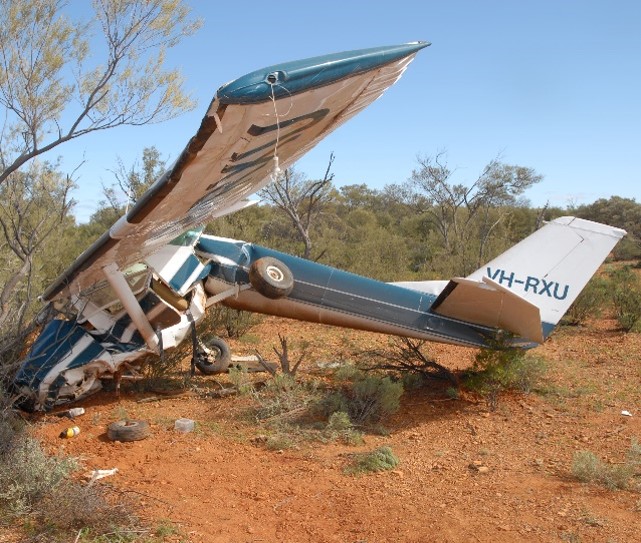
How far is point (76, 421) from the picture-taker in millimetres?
6465

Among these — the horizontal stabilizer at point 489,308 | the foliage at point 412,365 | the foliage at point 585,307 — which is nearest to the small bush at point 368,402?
the foliage at point 412,365

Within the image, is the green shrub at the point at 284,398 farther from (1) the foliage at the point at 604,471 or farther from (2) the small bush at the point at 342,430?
(1) the foliage at the point at 604,471

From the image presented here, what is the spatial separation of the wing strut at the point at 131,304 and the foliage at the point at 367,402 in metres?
2.19

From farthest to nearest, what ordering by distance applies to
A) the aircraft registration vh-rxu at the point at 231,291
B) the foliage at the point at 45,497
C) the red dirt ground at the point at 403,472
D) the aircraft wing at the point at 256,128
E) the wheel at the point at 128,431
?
the wheel at the point at 128,431 → the aircraft registration vh-rxu at the point at 231,291 → the red dirt ground at the point at 403,472 → the foliage at the point at 45,497 → the aircraft wing at the point at 256,128

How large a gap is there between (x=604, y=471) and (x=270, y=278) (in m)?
4.11

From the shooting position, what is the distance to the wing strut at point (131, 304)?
6.36 meters

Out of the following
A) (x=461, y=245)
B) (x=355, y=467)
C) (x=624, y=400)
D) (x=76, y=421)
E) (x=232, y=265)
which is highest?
(x=461, y=245)

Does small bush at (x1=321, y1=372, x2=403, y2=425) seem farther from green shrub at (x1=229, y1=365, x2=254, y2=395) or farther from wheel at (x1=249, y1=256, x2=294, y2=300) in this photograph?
wheel at (x1=249, y1=256, x2=294, y2=300)

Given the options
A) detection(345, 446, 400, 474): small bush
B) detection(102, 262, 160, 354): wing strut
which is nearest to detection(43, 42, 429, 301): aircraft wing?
detection(102, 262, 160, 354): wing strut

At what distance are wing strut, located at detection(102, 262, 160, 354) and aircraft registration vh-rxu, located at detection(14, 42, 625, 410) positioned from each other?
0.01m

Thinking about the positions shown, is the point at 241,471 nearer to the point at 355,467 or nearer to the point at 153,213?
the point at 355,467

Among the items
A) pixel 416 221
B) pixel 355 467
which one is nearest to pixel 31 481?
pixel 355 467

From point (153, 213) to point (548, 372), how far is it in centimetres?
647

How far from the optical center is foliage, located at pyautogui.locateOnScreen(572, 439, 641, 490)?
478cm
